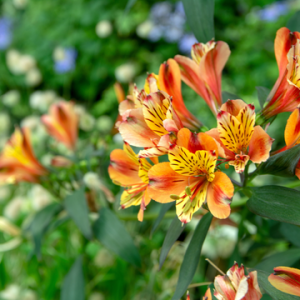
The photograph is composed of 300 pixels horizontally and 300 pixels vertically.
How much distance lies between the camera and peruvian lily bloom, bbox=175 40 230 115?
0.34 m

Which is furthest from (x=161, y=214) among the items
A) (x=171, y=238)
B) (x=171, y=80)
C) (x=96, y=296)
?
(x=96, y=296)

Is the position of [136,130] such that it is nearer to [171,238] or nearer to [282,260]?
[171,238]

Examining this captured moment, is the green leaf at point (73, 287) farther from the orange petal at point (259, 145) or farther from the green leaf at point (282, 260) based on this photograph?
the orange petal at point (259, 145)

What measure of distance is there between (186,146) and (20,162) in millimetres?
467

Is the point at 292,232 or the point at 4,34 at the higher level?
the point at 4,34

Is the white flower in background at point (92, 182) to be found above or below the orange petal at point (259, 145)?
below

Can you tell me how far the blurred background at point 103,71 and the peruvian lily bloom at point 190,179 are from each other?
0.42 m

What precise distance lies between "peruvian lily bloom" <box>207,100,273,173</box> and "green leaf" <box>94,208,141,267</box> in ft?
0.88

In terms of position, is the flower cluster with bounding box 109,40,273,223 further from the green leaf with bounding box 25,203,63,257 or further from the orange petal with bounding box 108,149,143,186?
the green leaf with bounding box 25,203,63,257

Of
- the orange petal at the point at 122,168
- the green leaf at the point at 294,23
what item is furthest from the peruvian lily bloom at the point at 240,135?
the green leaf at the point at 294,23

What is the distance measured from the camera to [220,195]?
270 mm

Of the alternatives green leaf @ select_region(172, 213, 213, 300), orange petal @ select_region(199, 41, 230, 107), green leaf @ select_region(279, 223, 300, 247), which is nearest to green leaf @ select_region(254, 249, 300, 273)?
green leaf @ select_region(279, 223, 300, 247)

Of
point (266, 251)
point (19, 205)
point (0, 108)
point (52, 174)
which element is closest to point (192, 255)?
point (52, 174)

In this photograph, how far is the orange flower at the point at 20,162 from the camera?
631 millimetres
